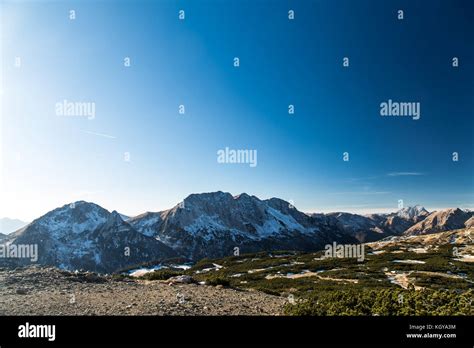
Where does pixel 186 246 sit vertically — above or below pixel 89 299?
below

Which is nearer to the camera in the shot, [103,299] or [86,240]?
[103,299]

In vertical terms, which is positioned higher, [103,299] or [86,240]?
[103,299]
